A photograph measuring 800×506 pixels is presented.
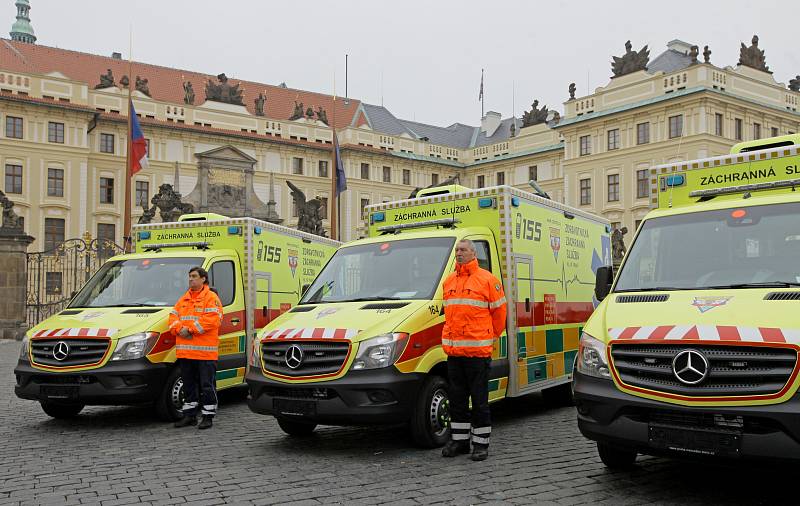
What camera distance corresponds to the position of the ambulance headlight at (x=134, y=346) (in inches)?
332

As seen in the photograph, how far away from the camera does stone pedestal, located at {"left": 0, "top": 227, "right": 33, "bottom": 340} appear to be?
20.4 m

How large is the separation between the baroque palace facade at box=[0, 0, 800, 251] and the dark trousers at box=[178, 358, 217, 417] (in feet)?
108

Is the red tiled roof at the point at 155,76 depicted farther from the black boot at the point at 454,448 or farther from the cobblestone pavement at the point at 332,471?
the black boot at the point at 454,448

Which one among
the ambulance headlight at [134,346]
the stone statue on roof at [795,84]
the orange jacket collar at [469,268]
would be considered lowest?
the ambulance headlight at [134,346]

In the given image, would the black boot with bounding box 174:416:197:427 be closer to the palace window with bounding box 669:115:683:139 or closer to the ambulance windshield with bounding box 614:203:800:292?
the ambulance windshield with bounding box 614:203:800:292

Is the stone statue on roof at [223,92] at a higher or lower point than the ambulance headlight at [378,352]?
higher

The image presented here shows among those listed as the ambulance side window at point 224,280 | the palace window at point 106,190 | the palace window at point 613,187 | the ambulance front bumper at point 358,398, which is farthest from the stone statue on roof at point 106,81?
the ambulance front bumper at point 358,398

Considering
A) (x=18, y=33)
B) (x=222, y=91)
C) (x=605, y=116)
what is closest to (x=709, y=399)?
(x=605, y=116)

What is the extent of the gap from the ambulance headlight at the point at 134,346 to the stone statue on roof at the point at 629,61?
46698mm

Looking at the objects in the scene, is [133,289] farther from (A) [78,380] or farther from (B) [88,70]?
(B) [88,70]

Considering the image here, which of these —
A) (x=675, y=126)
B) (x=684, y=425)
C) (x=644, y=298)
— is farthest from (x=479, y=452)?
(x=675, y=126)

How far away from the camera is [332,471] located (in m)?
6.34

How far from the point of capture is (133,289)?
9820mm

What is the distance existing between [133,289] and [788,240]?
7782mm
